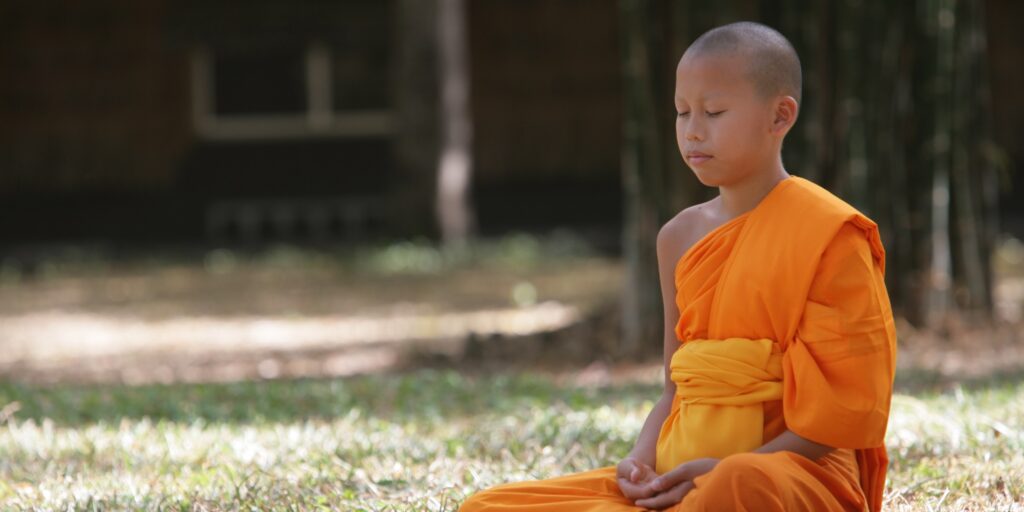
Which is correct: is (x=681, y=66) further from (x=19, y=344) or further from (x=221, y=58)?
(x=221, y=58)

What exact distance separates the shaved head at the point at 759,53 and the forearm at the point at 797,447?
2.34 feet

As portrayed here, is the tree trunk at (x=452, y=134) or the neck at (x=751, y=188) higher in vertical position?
the neck at (x=751, y=188)

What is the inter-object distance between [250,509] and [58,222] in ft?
40.5

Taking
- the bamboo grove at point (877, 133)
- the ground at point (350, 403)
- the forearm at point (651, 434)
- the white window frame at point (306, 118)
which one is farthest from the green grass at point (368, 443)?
the white window frame at point (306, 118)

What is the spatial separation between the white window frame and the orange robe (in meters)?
13.0

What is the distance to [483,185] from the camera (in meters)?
16.4

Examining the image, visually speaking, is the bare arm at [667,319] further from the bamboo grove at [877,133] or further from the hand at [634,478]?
the bamboo grove at [877,133]

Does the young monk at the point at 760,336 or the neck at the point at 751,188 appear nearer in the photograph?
the young monk at the point at 760,336

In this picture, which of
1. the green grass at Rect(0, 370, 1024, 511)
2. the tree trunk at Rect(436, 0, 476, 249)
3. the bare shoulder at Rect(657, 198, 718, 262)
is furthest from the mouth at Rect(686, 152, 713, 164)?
the tree trunk at Rect(436, 0, 476, 249)

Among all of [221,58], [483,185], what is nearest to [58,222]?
[221,58]

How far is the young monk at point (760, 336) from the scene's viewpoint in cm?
309

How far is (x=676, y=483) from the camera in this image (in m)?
3.20

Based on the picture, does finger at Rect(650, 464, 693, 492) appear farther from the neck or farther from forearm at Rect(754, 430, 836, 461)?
the neck

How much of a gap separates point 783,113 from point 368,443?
2153mm
